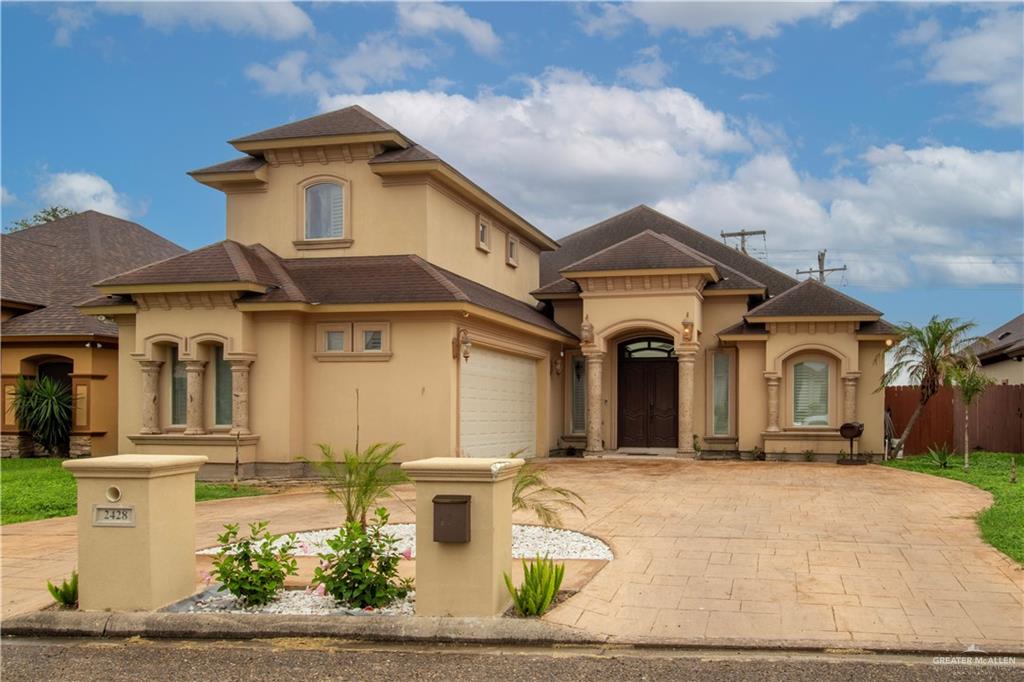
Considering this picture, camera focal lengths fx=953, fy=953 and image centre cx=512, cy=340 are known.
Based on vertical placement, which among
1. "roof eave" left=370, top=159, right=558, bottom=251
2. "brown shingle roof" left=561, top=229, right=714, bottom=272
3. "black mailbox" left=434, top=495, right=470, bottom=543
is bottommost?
"black mailbox" left=434, top=495, right=470, bottom=543

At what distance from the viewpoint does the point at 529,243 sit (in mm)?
25422

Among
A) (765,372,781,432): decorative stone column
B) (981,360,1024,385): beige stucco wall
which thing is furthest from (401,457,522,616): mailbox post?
(981,360,1024,385): beige stucco wall

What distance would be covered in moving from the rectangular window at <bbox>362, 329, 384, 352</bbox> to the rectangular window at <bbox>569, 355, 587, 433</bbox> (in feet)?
27.4

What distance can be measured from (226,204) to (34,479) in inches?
249

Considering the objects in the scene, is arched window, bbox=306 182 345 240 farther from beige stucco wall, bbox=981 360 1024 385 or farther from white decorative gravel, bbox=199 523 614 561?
beige stucco wall, bbox=981 360 1024 385

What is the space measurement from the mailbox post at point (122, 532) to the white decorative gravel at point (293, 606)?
29 centimetres

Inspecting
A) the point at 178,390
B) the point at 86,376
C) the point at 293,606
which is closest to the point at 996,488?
the point at 293,606

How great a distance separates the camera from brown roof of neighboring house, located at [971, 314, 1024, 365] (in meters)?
26.6

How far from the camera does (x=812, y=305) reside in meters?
21.6

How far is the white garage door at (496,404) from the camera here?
59.9 feet

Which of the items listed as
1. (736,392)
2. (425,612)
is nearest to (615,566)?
(425,612)

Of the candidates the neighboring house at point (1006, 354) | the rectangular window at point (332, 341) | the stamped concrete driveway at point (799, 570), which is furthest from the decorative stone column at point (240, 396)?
the neighboring house at point (1006, 354)

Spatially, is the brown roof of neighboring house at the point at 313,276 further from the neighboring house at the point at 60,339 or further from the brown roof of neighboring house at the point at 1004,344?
the brown roof of neighboring house at the point at 1004,344

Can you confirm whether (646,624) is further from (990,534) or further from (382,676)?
(990,534)
